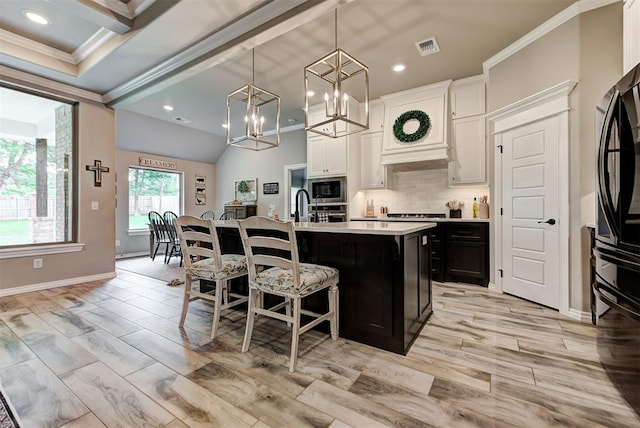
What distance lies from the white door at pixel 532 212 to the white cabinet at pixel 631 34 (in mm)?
Result: 857

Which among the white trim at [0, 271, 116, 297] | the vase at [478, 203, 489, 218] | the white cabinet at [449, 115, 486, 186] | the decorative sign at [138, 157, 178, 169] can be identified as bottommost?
the white trim at [0, 271, 116, 297]

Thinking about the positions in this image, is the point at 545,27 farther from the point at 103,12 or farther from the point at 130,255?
the point at 130,255

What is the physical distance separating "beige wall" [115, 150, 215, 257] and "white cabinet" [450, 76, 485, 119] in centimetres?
640

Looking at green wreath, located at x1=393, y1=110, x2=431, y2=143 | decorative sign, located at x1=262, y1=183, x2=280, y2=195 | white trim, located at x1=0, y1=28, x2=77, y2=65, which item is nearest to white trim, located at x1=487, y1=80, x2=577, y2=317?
green wreath, located at x1=393, y1=110, x2=431, y2=143

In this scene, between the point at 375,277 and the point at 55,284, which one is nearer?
the point at 375,277

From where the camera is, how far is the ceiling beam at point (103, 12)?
2414 millimetres

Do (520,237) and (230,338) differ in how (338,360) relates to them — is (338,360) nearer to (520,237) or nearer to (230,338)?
(230,338)

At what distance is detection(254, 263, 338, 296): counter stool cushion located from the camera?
1909 millimetres

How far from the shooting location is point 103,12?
2.56 meters

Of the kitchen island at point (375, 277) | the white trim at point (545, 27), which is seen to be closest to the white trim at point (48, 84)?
the kitchen island at point (375, 277)

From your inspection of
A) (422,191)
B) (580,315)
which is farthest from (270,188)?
(580,315)

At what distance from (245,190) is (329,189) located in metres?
3.30

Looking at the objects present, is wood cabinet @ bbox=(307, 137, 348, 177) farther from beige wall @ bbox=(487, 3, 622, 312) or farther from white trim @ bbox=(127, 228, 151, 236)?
white trim @ bbox=(127, 228, 151, 236)

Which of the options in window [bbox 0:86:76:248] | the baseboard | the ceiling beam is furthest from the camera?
the baseboard
